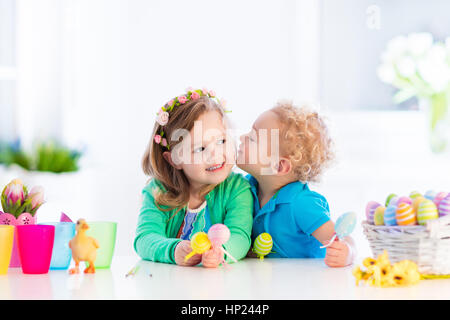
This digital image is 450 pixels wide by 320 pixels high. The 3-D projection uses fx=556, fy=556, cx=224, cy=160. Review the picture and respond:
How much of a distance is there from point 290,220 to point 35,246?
60 cm

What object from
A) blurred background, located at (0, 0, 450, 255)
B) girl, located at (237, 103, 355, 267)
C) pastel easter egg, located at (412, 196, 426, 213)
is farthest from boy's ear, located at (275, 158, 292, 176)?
blurred background, located at (0, 0, 450, 255)

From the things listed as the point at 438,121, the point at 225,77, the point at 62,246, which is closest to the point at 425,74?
the point at 438,121

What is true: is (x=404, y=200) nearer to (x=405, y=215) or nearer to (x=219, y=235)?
(x=405, y=215)

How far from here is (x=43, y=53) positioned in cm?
326

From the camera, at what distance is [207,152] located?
1.33 meters

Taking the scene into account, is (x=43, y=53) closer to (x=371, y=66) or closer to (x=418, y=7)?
(x=371, y=66)

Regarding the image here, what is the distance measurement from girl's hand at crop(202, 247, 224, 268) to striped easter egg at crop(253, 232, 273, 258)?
186 millimetres

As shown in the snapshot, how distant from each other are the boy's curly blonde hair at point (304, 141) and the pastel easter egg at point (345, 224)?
0.32 meters

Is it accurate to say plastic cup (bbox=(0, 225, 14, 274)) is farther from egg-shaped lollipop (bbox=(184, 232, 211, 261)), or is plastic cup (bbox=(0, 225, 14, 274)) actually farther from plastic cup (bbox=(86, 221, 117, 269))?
egg-shaped lollipop (bbox=(184, 232, 211, 261))

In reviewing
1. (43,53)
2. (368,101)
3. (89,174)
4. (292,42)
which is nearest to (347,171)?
(368,101)

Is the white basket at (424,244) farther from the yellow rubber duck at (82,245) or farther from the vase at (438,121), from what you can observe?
the vase at (438,121)

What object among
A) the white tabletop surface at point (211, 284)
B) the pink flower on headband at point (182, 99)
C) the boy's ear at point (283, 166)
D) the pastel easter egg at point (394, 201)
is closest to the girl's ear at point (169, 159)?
the pink flower on headband at point (182, 99)

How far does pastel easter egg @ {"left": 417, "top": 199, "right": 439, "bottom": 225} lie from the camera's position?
0.91 metres

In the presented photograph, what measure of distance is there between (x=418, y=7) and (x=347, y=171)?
1075mm
